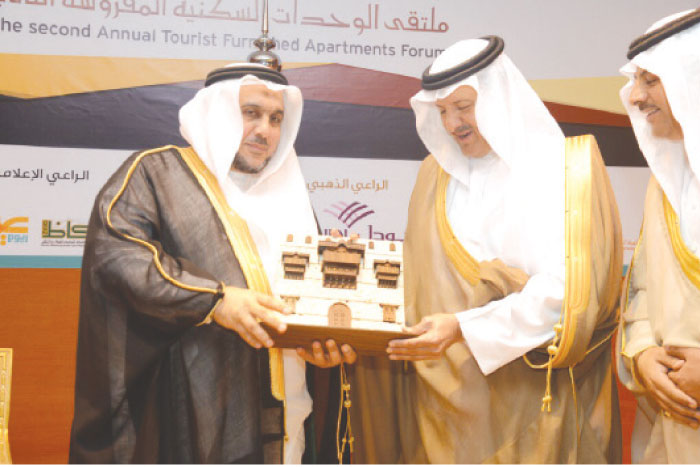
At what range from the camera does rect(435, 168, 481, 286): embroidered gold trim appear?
2.51 meters

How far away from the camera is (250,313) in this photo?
85.4 inches

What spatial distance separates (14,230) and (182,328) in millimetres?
1618

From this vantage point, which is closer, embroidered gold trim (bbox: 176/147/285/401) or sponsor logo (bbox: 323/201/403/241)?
embroidered gold trim (bbox: 176/147/285/401)

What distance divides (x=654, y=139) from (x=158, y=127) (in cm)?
232

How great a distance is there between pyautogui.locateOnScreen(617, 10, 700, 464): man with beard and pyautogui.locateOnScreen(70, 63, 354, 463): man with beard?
1.02 meters

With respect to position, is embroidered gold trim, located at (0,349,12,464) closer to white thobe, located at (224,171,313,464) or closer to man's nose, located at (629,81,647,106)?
white thobe, located at (224,171,313,464)

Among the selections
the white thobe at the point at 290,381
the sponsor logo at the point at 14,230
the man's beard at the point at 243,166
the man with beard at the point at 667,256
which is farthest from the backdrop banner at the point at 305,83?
the man with beard at the point at 667,256

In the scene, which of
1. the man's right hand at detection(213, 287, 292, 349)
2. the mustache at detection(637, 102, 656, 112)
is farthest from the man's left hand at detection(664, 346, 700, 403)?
the man's right hand at detection(213, 287, 292, 349)

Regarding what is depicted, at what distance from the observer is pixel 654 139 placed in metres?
2.50

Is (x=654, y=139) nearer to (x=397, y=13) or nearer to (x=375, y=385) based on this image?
(x=375, y=385)

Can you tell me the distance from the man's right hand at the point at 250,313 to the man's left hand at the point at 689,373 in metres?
1.22

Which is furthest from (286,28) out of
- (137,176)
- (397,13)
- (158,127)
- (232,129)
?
(137,176)

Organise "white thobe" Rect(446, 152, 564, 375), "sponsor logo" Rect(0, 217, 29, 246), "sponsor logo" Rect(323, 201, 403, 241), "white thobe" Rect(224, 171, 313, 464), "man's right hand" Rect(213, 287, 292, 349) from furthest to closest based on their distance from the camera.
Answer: "sponsor logo" Rect(323, 201, 403, 241) < "sponsor logo" Rect(0, 217, 29, 246) < "white thobe" Rect(224, 171, 313, 464) < "white thobe" Rect(446, 152, 564, 375) < "man's right hand" Rect(213, 287, 292, 349)

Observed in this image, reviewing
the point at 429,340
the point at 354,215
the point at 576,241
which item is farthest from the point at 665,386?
the point at 354,215
